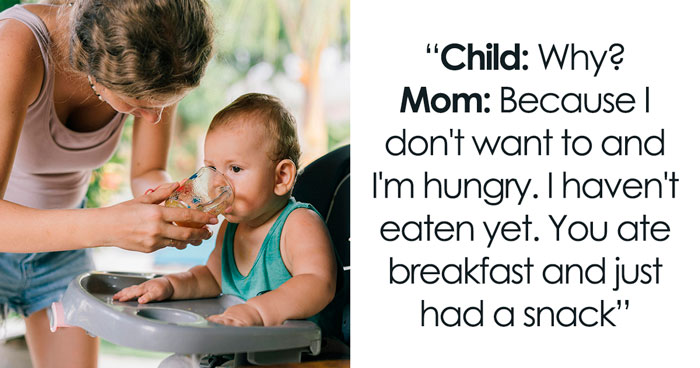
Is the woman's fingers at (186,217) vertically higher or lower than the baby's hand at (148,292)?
higher

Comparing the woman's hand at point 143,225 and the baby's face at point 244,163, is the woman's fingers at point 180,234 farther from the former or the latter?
the baby's face at point 244,163

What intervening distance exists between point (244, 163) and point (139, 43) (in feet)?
0.77

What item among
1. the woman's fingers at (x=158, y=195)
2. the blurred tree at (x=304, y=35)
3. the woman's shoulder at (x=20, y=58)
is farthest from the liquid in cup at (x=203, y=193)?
the blurred tree at (x=304, y=35)

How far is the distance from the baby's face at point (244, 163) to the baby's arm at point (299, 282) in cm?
6

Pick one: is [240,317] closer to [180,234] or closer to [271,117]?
[180,234]

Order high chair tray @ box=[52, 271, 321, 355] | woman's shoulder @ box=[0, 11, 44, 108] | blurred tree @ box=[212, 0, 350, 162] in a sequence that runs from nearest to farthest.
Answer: high chair tray @ box=[52, 271, 321, 355]
woman's shoulder @ box=[0, 11, 44, 108]
blurred tree @ box=[212, 0, 350, 162]

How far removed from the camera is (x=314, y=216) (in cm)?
102

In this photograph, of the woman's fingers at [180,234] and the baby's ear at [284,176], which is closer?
the woman's fingers at [180,234]

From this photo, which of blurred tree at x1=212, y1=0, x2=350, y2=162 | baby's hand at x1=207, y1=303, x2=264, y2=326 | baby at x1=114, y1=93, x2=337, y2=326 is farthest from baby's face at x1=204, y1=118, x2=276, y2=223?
blurred tree at x1=212, y1=0, x2=350, y2=162

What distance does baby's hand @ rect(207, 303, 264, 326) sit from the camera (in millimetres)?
820

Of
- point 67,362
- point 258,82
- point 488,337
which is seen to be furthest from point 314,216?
point 258,82

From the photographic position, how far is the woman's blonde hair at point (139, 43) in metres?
0.92

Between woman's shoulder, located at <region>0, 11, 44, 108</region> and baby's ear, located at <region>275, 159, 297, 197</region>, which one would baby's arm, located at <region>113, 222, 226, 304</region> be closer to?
baby's ear, located at <region>275, 159, 297, 197</region>

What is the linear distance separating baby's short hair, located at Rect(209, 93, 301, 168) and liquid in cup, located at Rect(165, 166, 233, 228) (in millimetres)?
105
